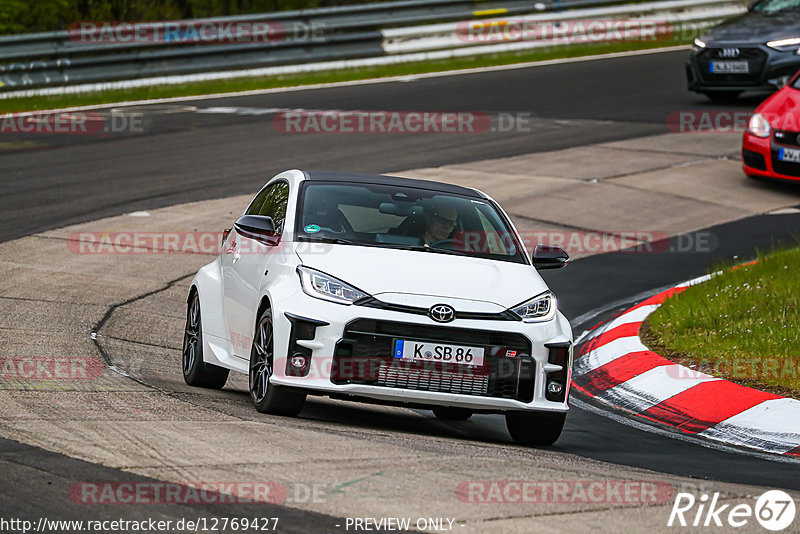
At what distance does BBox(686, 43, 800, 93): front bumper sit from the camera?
20.6 m

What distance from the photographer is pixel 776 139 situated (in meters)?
15.7

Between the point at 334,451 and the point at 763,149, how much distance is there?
11.0 meters

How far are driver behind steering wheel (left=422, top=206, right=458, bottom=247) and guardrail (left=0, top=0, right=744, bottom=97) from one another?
14.8m

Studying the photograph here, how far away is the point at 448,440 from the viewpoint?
714 centimetres

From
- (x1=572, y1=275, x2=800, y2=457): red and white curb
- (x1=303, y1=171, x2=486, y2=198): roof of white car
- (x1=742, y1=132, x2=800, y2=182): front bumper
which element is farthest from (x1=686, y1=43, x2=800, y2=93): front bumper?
(x1=303, y1=171, x2=486, y2=198): roof of white car

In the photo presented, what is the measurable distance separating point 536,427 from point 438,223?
145cm

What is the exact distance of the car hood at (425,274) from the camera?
23.4 ft

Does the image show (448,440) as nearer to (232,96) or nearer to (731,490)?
(731,490)

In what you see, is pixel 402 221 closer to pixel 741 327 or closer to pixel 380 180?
pixel 380 180

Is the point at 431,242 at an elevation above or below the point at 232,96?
above

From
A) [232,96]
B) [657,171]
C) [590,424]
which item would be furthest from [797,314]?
[232,96]
